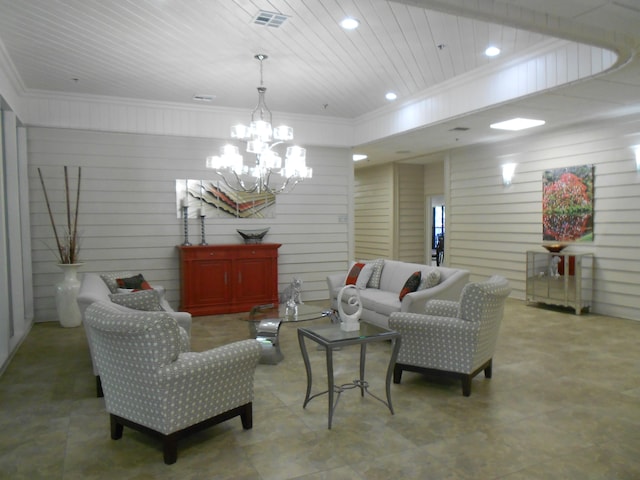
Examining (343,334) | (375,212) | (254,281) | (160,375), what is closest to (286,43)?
(343,334)

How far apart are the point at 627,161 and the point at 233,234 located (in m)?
5.61

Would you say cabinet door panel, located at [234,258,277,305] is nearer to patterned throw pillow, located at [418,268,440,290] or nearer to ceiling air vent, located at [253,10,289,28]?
patterned throw pillow, located at [418,268,440,290]

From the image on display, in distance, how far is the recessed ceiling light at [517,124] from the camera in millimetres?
6494

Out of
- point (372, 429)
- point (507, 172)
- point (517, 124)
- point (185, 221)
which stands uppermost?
point (517, 124)

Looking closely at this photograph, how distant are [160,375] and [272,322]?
208 centimetres

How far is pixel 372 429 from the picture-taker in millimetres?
3094

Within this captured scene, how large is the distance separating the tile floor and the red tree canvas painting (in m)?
2.58

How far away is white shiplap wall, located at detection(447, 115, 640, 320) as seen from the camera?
6246mm

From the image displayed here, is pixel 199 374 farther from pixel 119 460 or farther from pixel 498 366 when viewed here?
pixel 498 366

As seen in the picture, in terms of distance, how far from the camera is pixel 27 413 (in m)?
3.37

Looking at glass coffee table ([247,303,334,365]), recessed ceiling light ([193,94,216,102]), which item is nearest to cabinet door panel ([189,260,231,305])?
glass coffee table ([247,303,334,365])

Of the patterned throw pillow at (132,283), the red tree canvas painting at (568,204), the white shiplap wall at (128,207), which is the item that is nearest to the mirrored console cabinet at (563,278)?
the red tree canvas painting at (568,204)

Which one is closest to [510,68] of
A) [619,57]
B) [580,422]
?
[619,57]

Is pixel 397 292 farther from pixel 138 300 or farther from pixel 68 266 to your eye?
pixel 68 266
